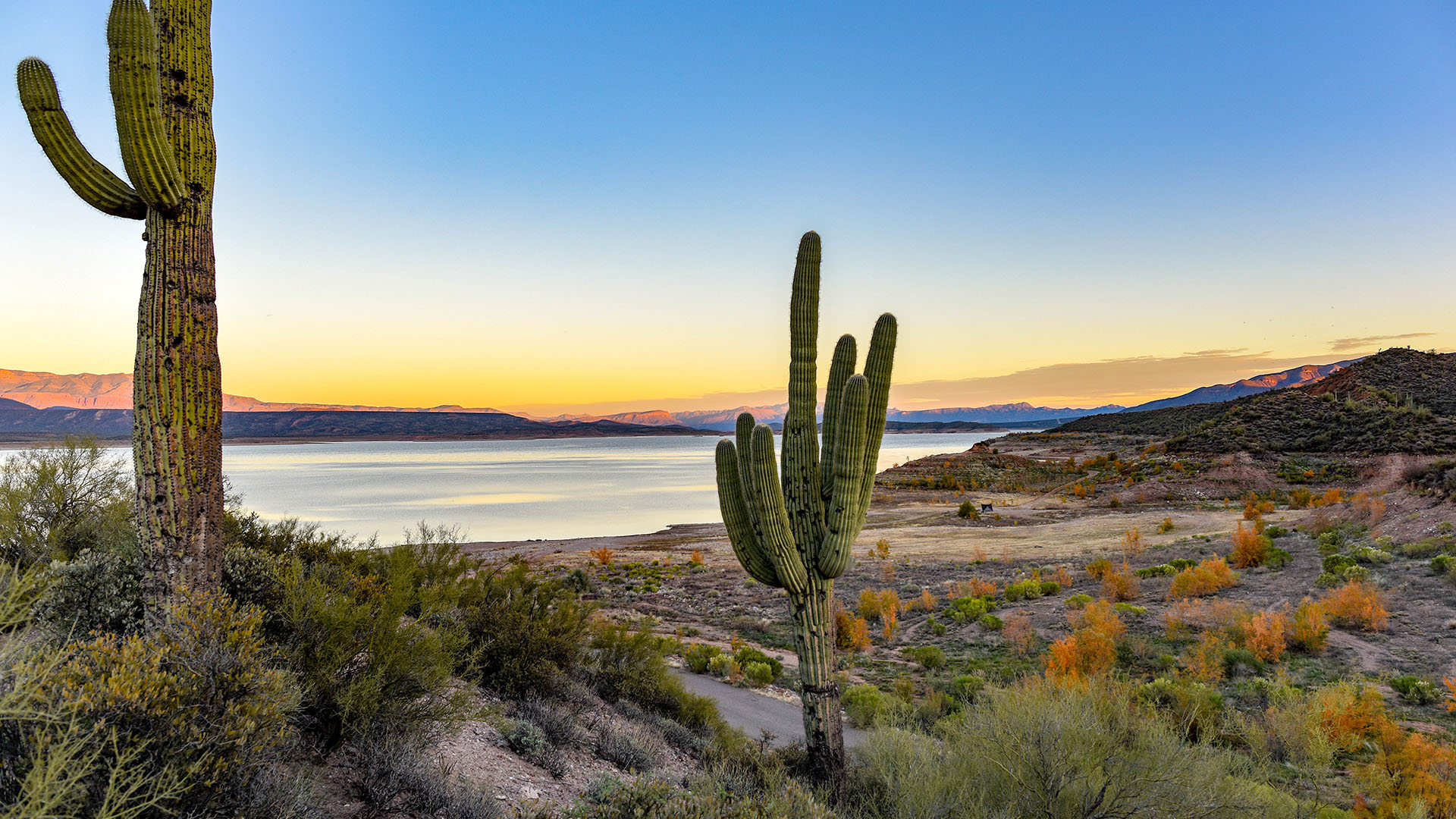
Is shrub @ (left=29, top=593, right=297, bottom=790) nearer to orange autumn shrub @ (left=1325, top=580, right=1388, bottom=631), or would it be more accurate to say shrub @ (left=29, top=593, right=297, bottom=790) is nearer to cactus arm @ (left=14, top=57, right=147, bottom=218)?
cactus arm @ (left=14, top=57, right=147, bottom=218)

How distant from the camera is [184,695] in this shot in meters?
3.45

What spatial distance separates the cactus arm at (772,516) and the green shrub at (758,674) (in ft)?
20.5

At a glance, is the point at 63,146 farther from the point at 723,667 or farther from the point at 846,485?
the point at 723,667

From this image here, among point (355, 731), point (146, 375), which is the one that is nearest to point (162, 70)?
point (146, 375)

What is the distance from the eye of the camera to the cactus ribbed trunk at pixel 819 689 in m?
6.54

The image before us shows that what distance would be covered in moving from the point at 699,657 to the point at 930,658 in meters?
4.46

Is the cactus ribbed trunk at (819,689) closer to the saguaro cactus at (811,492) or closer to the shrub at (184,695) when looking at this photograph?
the saguaro cactus at (811,492)

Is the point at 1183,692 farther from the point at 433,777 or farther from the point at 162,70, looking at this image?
the point at 162,70

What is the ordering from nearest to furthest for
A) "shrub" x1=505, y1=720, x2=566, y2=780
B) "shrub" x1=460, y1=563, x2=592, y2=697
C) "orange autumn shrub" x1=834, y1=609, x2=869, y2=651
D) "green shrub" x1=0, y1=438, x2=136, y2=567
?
"shrub" x1=505, y1=720, x2=566, y2=780
"green shrub" x1=0, y1=438, x2=136, y2=567
"shrub" x1=460, y1=563, x2=592, y2=697
"orange autumn shrub" x1=834, y1=609, x2=869, y2=651

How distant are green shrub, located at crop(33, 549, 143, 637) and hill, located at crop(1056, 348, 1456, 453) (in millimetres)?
48852

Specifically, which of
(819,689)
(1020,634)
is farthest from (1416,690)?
(819,689)

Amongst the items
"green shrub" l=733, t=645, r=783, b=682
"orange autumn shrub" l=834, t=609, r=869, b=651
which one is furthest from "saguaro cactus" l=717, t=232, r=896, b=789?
"orange autumn shrub" l=834, t=609, r=869, b=651

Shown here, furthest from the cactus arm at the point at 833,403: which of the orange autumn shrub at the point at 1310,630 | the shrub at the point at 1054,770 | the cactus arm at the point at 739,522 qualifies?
the orange autumn shrub at the point at 1310,630

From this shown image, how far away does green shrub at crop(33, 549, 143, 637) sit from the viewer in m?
A: 5.62
